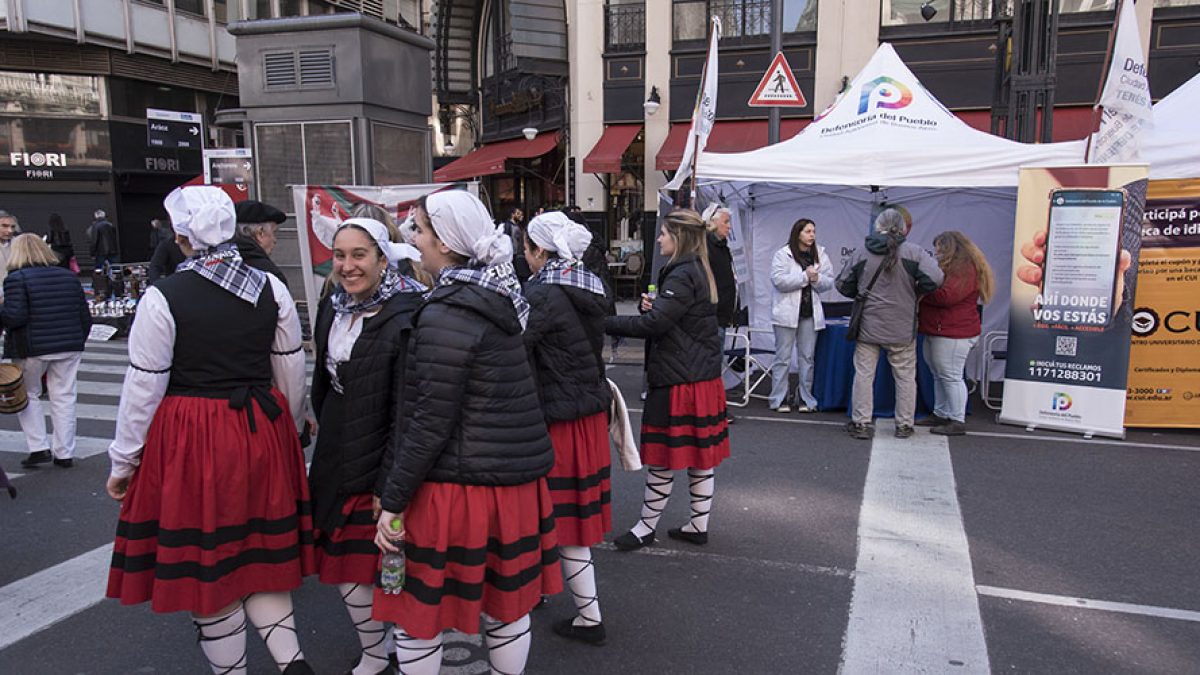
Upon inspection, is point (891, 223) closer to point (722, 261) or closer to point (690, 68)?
point (722, 261)

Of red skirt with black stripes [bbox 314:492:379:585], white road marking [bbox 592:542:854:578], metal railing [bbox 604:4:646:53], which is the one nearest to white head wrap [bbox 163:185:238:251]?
red skirt with black stripes [bbox 314:492:379:585]

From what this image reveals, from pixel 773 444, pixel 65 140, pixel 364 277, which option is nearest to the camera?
pixel 364 277

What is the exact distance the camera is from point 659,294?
4.13 meters

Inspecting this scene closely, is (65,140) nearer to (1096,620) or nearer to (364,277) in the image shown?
(364,277)

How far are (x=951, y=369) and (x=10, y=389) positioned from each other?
723 cm

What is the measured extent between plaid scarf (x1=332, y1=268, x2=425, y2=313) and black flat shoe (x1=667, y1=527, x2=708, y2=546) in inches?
90.9

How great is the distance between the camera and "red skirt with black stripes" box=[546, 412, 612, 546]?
330cm

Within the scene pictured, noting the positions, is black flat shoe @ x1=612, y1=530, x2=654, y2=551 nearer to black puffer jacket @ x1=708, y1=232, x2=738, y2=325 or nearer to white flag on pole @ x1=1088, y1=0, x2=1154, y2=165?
black puffer jacket @ x1=708, y1=232, x2=738, y2=325

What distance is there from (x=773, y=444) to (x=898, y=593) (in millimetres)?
2727

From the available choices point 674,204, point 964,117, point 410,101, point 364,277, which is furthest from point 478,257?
point 964,117

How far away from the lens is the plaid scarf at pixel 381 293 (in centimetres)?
284

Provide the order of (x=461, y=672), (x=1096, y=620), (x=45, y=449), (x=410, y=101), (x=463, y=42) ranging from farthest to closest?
1. (x=463, y=42)
2. (x=410, y=101)
3. (x=45, y=449)
4. (x=1096, y=620)
5. (x=461, y=672)

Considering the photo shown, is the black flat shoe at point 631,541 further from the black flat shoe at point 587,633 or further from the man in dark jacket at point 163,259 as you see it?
the man in dark jacket at point 163,259

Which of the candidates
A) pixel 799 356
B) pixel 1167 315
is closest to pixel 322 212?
pixel 799 356
